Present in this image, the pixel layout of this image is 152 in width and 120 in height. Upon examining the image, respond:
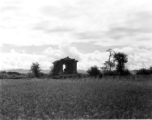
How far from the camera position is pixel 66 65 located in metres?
49.2

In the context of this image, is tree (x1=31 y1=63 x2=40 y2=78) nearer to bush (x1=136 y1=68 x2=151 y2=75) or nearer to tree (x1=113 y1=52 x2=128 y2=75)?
tree (x1=113 y1=52 x2=128 y2=75)

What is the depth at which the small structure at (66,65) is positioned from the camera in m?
48.2

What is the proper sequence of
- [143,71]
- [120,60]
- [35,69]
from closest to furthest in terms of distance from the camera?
[143,71] → [120,60] → [35,69]

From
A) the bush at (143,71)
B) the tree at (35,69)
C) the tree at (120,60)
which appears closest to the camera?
the bush at (143,71)

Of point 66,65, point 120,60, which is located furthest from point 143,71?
point 66,65

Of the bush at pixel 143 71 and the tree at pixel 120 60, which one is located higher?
the tree at pixel 120 60

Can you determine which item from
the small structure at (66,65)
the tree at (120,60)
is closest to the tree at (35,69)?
the small structure at (66,65)

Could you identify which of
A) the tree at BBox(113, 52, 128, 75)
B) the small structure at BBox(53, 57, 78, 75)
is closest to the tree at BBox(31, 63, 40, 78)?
the small structure at BBox(53, 57, 78, 75)

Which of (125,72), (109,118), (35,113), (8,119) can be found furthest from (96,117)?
(125,72)

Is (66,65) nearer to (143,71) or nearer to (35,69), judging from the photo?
(35,69)

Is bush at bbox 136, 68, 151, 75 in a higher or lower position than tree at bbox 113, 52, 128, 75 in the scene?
lower

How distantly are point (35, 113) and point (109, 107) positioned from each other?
120 inches

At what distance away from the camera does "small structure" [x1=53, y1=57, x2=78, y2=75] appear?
158 ft

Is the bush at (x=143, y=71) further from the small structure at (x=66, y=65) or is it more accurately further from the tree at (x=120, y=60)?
the small structure at (x=66, y=65)
